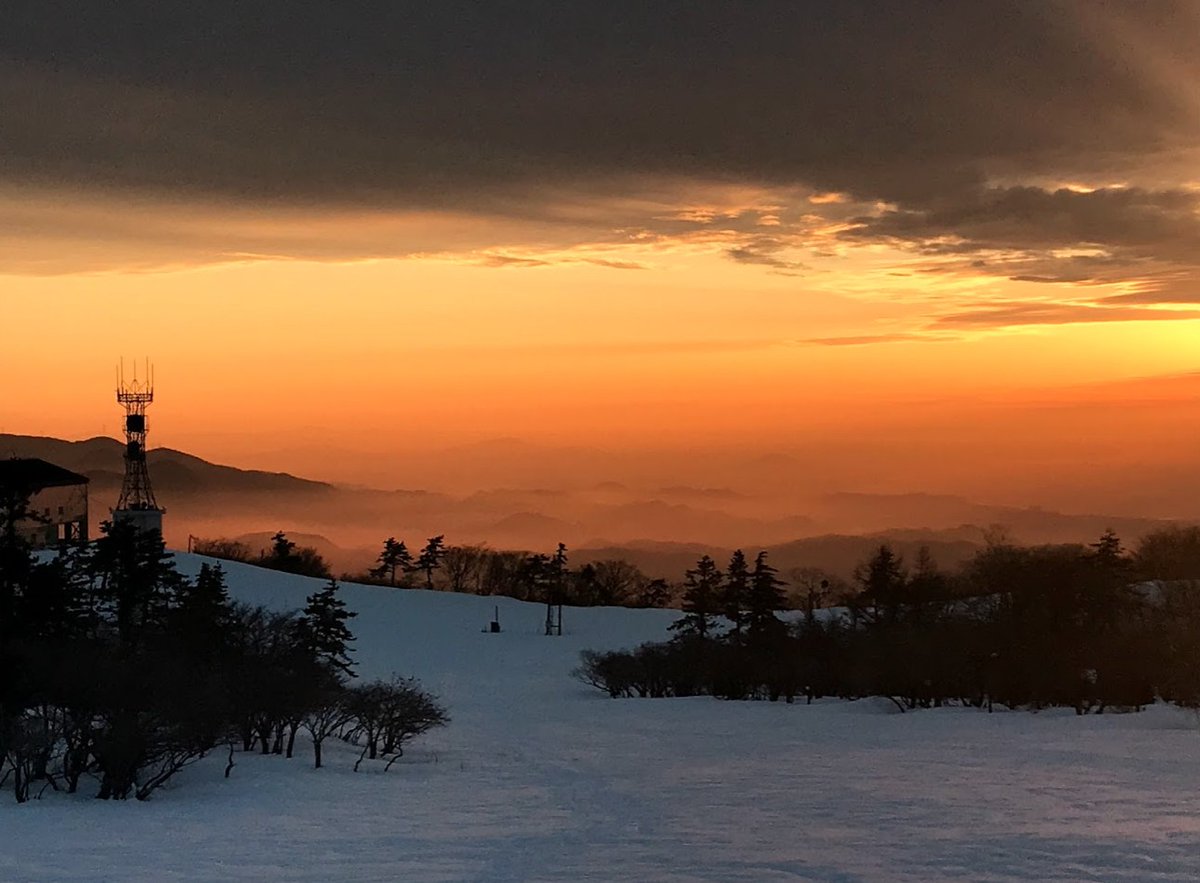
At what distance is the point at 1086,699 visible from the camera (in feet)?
150

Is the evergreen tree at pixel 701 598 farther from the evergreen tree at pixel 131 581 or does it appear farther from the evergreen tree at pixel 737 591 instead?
the evergreen tree at pixel 131 581

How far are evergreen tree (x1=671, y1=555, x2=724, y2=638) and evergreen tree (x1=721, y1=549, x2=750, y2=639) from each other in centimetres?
107

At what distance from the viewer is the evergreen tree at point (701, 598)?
7406cm

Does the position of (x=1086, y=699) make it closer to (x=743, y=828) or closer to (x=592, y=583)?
(x=743, y=828)

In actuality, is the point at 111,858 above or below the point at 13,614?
below

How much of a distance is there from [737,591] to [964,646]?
27.7 metres

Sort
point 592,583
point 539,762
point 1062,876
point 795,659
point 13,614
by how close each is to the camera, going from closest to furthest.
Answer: point 1062,876 → point 13,614 → point 539,762 → point 795,659 → point 592,583

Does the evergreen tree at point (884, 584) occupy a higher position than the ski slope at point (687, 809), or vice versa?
Answer: the evergreen tree at point (884, 584)

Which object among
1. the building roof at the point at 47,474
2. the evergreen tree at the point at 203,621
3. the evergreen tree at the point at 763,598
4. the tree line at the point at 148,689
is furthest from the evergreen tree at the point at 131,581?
the building roof at the point at 47,474

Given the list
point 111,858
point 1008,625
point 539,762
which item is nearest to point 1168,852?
point 111,858

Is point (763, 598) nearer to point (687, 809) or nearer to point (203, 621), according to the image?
point (203, 621)

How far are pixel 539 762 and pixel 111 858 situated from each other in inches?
660

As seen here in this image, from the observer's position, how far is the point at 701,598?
75.9 metres

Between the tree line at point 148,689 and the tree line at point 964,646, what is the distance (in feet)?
66.8
